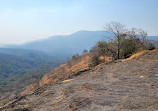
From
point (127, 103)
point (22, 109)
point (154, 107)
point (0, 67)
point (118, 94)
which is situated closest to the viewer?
point (154, 107)

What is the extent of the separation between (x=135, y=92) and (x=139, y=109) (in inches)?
52.5

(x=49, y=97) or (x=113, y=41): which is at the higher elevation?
(x=113, y=41)

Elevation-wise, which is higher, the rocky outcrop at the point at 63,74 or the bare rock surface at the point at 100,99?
the bare rock surface at the point at 100,99

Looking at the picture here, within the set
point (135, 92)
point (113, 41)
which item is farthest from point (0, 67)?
point (135, 92)

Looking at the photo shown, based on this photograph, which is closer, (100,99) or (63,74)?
(100,99)

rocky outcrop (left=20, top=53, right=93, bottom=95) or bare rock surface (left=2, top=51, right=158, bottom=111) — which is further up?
bare rock surface (left=2, top=51, right=158, bottom=111)

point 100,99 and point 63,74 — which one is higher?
point 100,99

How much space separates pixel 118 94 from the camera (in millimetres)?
5145

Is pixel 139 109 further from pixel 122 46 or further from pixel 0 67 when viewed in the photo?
pixel 0 67

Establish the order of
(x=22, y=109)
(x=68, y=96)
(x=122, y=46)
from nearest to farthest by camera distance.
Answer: (x=22, y=109), (x=68, y=96), (x=122, y=46)

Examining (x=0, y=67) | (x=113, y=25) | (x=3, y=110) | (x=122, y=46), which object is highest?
(x=113, y=25)

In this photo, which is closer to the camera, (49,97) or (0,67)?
(49,97)

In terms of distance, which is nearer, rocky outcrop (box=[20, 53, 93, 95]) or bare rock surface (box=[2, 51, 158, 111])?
bare rock surface (box=[2, 51, 158, 111])

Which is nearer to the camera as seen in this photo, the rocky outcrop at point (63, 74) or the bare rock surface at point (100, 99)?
the bare rock surface at point (100, 99)
